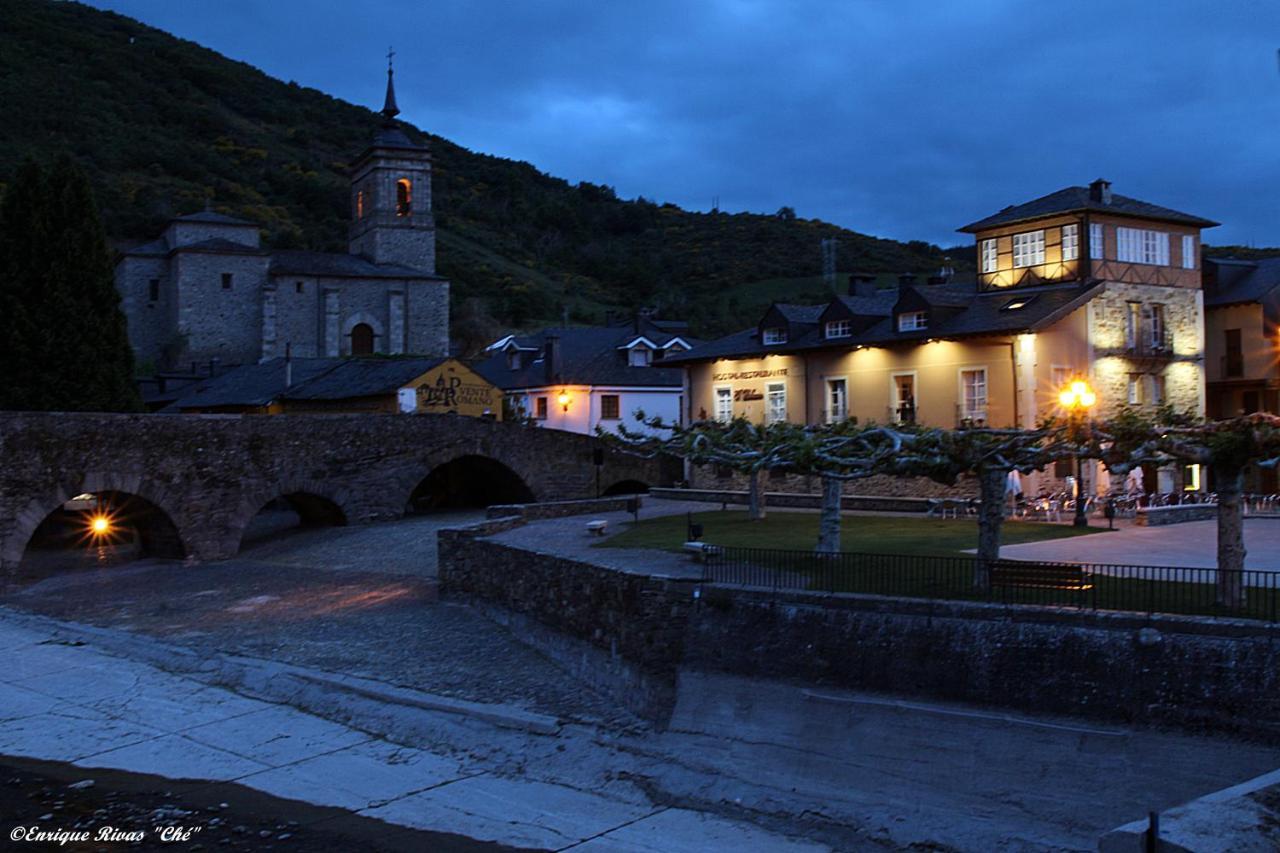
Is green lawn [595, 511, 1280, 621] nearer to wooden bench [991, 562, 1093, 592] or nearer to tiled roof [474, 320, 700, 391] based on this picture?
wooden bench [991, 562, 1093, 592]

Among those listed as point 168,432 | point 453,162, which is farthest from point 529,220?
point 168,432

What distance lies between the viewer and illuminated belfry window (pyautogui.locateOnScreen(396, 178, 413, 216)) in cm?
7712

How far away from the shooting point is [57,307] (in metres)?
40.4

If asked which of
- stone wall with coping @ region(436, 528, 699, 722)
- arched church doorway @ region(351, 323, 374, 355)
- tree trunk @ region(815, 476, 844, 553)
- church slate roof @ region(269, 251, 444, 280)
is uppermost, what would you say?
church slate roof @ region(269, 251, 444, 280)

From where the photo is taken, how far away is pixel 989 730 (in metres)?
16.1

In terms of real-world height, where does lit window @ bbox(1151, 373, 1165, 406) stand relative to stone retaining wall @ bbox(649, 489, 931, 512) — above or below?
above

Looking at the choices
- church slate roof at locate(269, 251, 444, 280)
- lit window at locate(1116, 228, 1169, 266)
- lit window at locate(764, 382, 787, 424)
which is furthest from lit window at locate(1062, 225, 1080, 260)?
church slate roof at locate(269, 251, 444, 280)

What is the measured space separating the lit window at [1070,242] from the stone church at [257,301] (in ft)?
148

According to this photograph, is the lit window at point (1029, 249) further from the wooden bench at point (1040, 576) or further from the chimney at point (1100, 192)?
the wooden bench at point (1040, 576)

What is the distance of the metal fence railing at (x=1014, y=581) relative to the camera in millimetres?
15672

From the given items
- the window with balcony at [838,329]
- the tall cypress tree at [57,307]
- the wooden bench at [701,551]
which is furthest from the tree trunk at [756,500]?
the tall cypress tree at [57,307]

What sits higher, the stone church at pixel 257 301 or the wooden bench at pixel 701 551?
the stone church at pixel 257 301

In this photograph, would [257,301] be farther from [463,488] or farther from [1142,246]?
[1142,246]

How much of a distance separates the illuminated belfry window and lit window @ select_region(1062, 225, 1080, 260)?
51961mm
